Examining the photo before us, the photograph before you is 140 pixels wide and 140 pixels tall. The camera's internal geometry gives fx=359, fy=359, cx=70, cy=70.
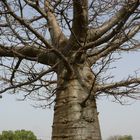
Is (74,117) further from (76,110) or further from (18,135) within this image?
(18,135)

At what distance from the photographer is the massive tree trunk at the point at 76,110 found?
11.8 feet

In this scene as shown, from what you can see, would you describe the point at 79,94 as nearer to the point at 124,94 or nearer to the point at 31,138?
the point at 124,94

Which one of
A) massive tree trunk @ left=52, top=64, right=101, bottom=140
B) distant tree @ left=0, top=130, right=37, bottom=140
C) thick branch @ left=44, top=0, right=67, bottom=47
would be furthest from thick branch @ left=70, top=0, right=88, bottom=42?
distant tree @ left=0, top=130, right=37, bottom=140

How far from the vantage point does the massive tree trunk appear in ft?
11.8

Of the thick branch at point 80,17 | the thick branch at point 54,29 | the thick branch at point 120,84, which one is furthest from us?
the thick branch at point 54,29

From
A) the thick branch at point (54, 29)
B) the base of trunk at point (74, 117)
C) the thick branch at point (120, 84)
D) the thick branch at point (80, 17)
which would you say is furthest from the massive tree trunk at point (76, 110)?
the thick branch at point (54, 29)

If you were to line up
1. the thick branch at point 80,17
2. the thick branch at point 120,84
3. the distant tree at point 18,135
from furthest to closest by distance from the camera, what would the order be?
the distant tree at point 18,135, the thick branch at point 120,84, the thick branch at point 80,17

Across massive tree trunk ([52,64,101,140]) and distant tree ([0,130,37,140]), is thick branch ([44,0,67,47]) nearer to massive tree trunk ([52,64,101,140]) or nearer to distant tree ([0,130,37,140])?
massive tree trunk ([52,64,101,140])

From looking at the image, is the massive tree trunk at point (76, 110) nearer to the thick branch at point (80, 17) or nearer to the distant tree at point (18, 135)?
the thick branch at point (80, 17)

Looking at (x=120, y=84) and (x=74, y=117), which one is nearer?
(x=74, y=117)

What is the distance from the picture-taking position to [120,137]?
30562 mm

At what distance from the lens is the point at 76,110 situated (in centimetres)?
367

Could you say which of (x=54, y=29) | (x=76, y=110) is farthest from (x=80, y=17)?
(x=54, y=29)

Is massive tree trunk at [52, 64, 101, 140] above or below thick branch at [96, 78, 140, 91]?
below
